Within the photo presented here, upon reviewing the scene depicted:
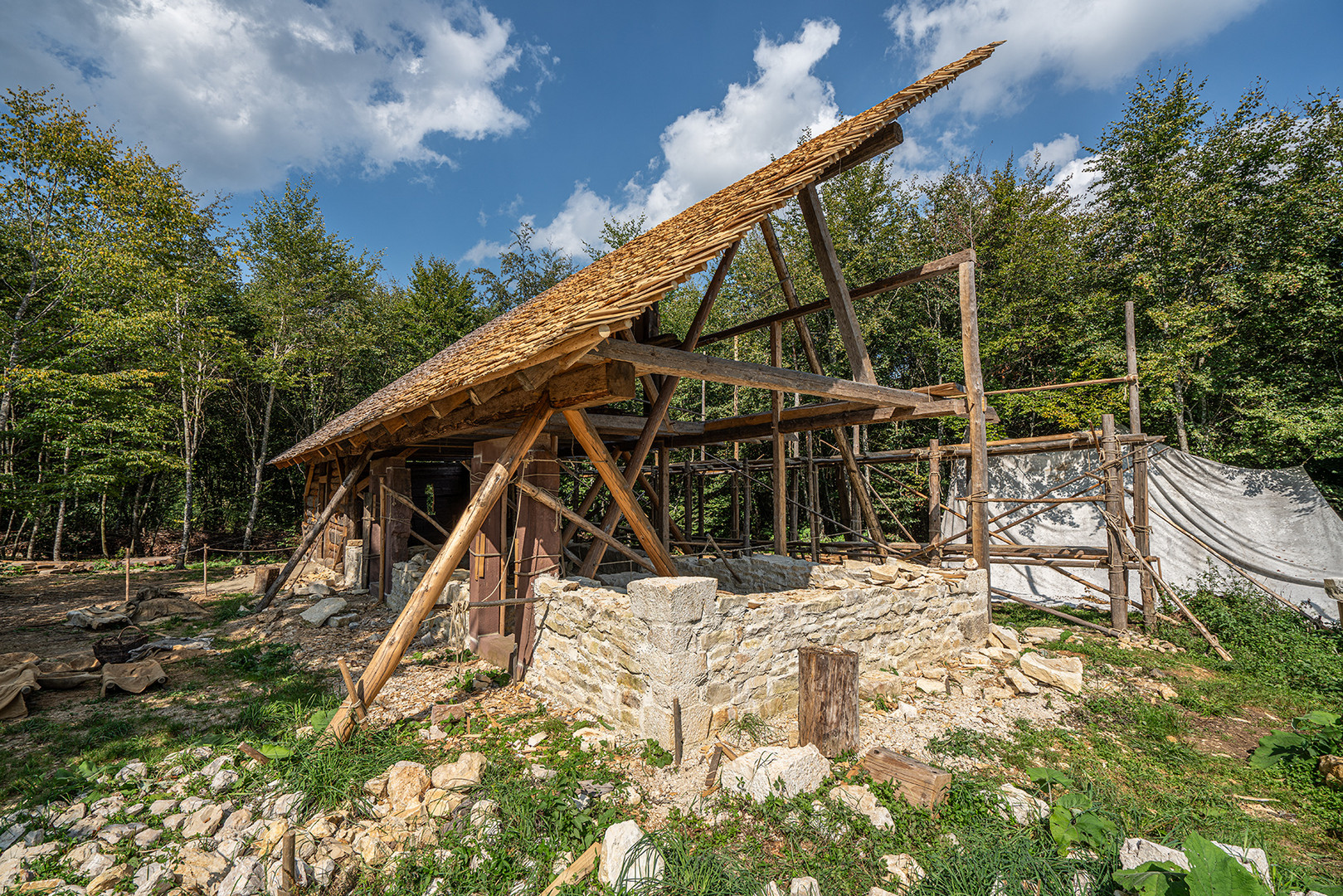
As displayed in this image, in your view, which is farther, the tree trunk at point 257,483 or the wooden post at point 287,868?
the tree trunk at point 257,483

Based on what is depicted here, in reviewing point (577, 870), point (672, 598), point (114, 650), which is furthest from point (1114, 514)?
point (114, 650)

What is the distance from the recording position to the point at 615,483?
192 inches

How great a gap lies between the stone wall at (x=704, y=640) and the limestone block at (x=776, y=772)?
0.57 meters

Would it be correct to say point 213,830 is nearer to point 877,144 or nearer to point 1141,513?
point 877,144

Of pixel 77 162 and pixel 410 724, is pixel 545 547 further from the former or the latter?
pixel 77 162

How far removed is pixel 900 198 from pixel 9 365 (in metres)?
24.2

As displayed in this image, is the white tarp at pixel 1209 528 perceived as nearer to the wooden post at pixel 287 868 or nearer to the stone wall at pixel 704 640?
the stone wall at pixel 704 640

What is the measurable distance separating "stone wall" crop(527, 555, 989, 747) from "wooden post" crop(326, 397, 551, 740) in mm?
1184

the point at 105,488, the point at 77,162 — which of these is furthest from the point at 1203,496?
the point at 77,162

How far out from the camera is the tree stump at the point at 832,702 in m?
3.92

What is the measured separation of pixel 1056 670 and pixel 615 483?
190 inches

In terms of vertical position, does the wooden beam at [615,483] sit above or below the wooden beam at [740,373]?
below

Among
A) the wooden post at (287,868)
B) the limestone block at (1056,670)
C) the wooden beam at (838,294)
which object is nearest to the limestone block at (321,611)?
the wooden post at (287,868)

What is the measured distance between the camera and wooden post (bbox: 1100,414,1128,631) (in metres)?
7.39
